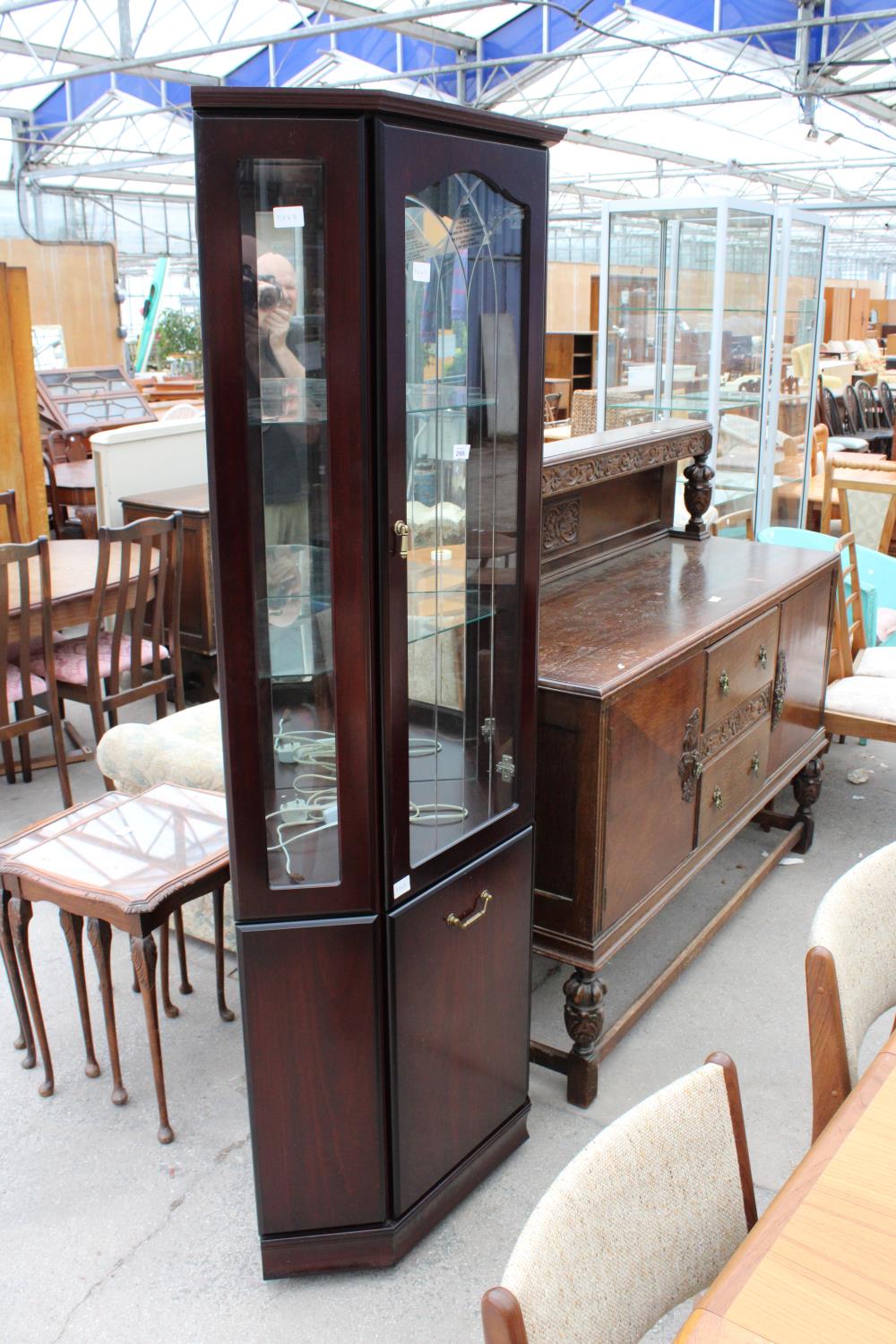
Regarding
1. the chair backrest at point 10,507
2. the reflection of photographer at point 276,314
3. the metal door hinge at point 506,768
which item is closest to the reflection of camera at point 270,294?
the reflection of photographer at point 276,314


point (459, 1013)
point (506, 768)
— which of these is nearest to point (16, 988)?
point (459, 1013)

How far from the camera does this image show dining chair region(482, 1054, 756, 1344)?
1090mm

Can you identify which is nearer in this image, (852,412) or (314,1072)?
(314,1072)

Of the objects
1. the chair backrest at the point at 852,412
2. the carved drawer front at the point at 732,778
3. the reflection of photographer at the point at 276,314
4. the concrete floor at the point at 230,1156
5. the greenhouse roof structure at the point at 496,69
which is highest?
the greenhouse roof structure at the point at 496,69

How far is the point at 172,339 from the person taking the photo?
46.4ft

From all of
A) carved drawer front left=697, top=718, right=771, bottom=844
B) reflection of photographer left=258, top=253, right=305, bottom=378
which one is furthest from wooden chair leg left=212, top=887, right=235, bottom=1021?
reflection of photographer left=258, top=253, right=305, bottom=378

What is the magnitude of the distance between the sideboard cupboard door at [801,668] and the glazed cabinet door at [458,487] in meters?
1.39

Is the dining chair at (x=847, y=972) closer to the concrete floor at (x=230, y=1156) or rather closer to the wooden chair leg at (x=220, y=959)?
the concrete floor at (x=230, y=1156)

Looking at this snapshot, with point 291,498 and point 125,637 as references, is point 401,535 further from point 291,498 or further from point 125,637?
point 125,637

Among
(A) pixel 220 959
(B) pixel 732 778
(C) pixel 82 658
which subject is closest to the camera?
(A) pixel 220 959

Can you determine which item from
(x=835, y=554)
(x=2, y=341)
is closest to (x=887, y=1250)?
(x=835, y=554)

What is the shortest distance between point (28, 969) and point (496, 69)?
12.4 m

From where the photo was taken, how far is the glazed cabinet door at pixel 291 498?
1588 mm

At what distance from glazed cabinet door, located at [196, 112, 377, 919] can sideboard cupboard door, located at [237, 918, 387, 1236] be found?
77 millimetres
